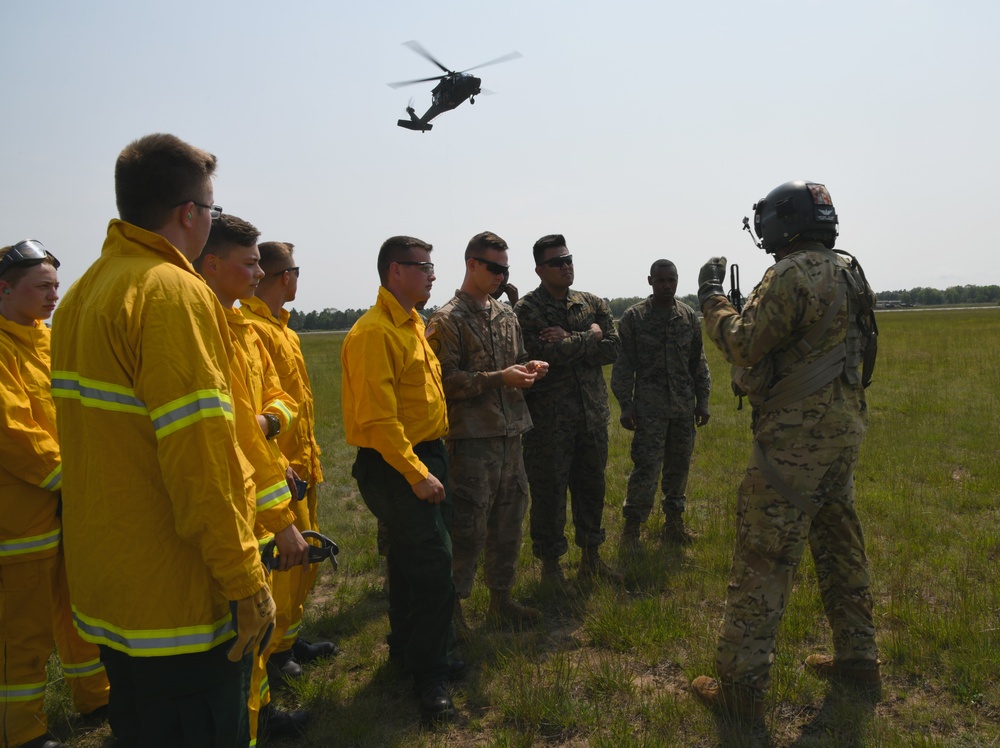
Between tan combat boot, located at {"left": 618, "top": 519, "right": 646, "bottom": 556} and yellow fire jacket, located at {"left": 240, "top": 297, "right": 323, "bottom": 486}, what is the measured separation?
2.92m

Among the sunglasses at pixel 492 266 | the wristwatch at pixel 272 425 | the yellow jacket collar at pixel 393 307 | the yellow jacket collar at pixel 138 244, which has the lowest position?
the wristwatch at pixel 272 425

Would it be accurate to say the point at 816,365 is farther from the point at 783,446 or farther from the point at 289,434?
the point at 289,434

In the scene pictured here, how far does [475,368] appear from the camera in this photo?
482 cm

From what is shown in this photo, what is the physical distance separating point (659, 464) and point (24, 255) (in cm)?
519

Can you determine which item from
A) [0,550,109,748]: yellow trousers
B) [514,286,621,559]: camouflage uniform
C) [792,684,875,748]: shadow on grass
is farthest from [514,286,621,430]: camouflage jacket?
[0,550,109,748]: yellow trousers

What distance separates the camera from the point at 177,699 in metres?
2.14

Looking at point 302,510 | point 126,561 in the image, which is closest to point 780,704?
point 302,510

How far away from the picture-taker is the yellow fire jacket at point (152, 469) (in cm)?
201

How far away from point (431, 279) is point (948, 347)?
26.0 m

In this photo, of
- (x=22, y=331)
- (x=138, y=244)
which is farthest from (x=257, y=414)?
(x=22, y=331)

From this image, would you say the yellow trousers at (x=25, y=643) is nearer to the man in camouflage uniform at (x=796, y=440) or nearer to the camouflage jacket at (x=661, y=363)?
the man in camouflage uniform at (x=796, y=440)

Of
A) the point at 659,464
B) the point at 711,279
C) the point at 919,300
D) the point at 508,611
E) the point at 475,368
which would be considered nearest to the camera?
the point at 711,279

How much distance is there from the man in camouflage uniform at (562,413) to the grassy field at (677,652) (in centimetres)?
39

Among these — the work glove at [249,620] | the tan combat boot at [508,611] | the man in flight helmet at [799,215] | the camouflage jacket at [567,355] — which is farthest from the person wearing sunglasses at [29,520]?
the man in flight helmet at [799,215]
